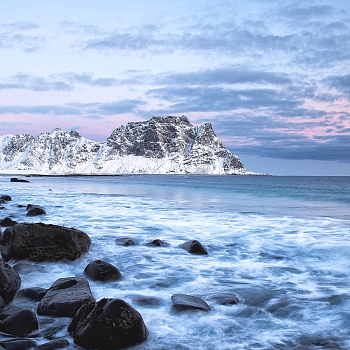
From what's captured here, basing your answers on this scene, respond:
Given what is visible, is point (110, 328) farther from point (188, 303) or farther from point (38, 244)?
point (38, 244)

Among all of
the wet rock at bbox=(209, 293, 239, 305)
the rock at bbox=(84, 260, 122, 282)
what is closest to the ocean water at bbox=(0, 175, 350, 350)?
the wet rock at bbox=(209, 293, 239, 305)

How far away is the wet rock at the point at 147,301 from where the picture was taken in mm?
5340

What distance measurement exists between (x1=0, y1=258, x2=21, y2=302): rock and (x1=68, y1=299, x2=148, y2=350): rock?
65.0 inches

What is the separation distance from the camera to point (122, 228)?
1283cm

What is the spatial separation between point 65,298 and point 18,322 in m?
0.86

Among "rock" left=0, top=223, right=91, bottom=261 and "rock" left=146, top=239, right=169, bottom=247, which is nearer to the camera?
"rock" left=0, top=223, right=91, bottom=261

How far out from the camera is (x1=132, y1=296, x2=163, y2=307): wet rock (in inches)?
210

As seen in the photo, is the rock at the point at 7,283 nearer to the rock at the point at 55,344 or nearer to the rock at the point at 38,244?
the rock at the point at 55,344

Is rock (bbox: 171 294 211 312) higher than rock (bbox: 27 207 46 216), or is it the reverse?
rock (bbox: 171 294 211 312)

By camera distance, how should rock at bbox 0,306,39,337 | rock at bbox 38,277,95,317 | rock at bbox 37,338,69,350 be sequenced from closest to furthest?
rock at bbox 37,338,69,350 < rock at bbox 0,306,39,337 < rock at bbox 38,277,95,317

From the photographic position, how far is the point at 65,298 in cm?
492

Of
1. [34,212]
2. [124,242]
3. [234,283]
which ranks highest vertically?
[234,283]

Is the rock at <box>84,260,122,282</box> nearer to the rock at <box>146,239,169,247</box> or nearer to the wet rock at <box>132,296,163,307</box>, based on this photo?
the wet rock at <box>132,296,163,307</box>

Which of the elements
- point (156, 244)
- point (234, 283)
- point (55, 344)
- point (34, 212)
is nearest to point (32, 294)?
point (55, 344)
